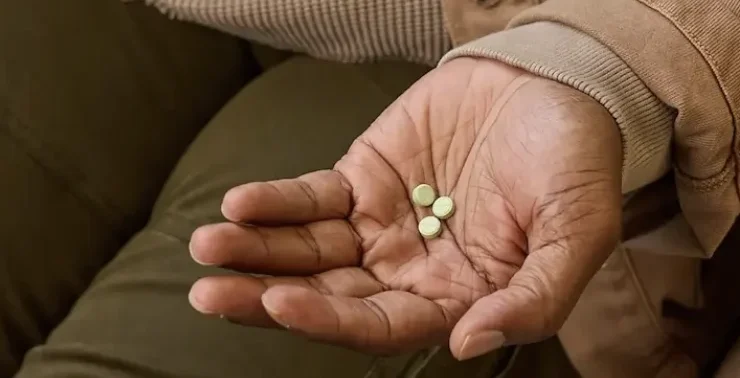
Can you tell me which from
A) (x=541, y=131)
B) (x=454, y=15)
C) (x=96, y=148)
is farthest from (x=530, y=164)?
(x=96, y=148)

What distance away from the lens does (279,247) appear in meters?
0.50

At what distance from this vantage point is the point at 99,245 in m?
0.74

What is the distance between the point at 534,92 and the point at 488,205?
0.25ft

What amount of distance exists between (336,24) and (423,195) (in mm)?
252

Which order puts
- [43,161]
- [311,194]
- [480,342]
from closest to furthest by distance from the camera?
[480,342], [311,194], [43,161]

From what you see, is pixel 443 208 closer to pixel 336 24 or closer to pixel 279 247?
pixel 279 247

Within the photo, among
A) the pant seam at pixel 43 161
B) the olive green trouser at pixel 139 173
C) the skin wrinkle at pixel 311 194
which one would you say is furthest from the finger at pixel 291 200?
the pant seam at pixel 43 161

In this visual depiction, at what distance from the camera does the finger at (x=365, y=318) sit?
0.44 meters

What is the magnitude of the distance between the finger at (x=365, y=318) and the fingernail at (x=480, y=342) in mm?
47

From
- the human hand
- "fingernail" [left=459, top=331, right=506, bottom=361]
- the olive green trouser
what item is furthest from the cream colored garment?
"fingernail" [left=459, top=331, right=506, bottom=361]

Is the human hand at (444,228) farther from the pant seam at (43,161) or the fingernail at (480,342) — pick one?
the pant seam at (43,161)

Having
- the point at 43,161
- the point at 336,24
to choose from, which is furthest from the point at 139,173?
the point at 336,24

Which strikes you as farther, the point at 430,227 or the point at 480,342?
the point at 430,227

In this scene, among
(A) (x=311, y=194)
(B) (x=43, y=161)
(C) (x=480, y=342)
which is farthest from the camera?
(B) (x=43, y=161)
